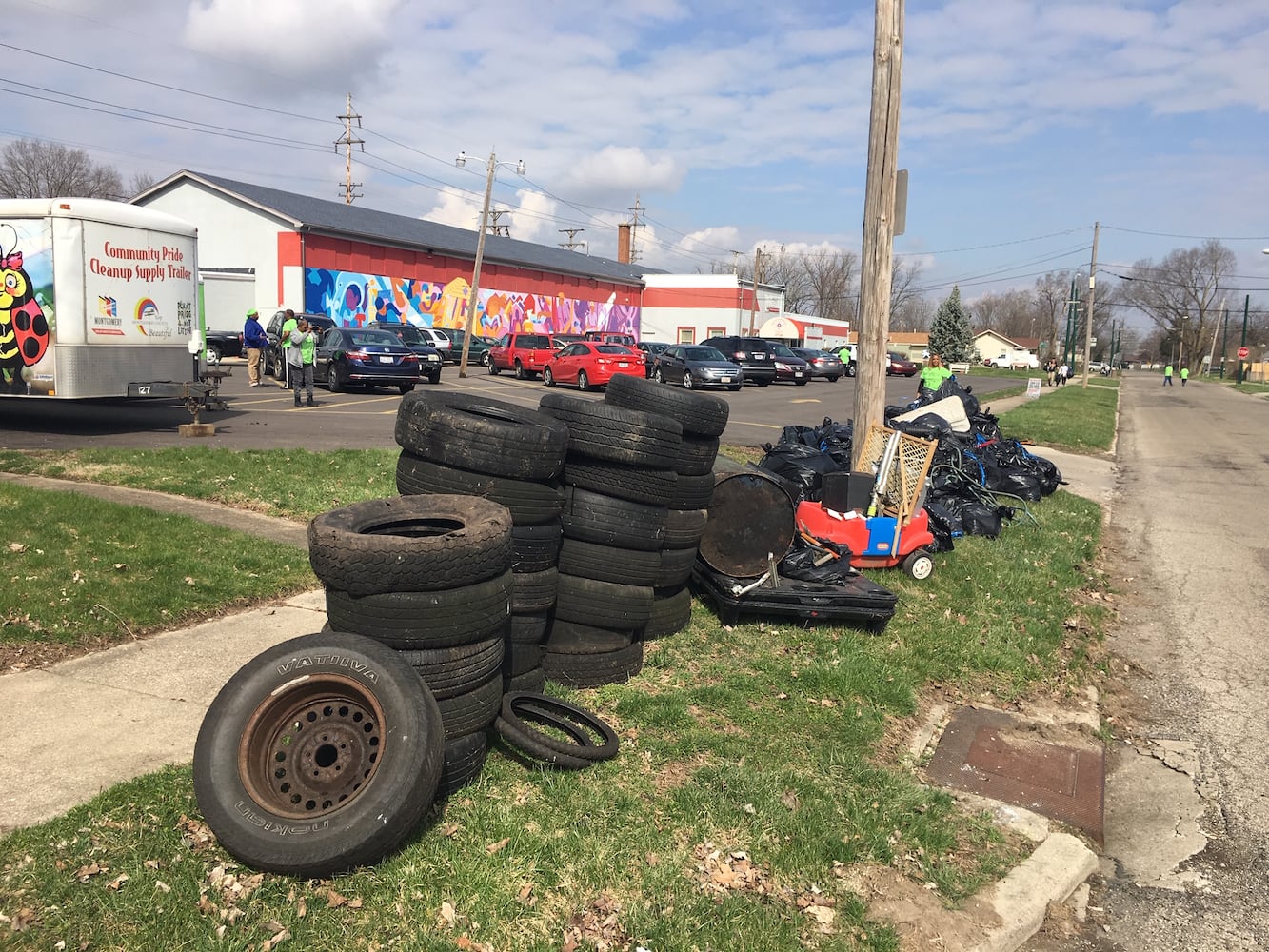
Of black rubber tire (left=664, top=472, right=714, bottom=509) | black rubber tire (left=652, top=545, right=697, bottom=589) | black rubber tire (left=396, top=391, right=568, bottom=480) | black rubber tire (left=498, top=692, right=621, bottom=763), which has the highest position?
black rubber tire (left=396, top=391, right=568, bottom=480)

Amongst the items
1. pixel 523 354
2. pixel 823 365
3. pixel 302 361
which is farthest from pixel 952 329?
pixel 302 361

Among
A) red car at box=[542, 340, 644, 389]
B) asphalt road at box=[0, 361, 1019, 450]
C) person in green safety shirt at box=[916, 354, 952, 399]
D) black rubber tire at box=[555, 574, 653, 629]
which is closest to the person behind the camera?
black rubber tire at box=[555, 574, 653, 629]

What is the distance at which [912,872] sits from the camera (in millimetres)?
3830

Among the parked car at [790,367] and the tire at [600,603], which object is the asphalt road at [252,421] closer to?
the tire at [600,603]

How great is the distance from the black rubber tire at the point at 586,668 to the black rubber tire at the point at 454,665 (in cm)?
115

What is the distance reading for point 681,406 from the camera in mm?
5910

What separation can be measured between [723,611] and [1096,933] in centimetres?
325

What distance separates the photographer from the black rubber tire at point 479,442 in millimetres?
4672

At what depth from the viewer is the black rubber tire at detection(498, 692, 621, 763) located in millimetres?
4227

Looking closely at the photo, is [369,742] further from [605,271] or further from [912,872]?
[605,271]

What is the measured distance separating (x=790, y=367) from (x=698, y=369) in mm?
7836

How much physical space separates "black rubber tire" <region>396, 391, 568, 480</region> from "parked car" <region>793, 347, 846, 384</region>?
4099cm

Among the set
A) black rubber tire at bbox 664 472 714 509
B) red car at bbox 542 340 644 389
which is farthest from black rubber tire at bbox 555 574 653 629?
red car at bbox 542 340 644 389

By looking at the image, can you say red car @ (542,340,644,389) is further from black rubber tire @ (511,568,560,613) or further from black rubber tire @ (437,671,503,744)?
black rubber tire @ (437,671,503,744)
